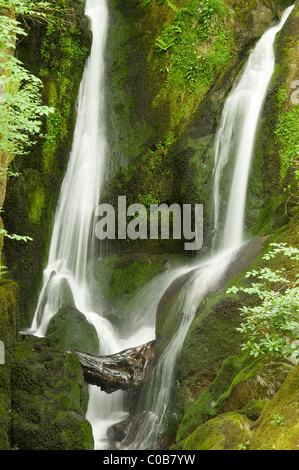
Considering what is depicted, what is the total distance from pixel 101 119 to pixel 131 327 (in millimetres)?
6990

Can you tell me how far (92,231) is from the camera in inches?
553

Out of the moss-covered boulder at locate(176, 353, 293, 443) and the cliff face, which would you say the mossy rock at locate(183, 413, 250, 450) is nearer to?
the moss-covered boulder at locate(176, 353, 293, 443)

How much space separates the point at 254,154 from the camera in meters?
12.4

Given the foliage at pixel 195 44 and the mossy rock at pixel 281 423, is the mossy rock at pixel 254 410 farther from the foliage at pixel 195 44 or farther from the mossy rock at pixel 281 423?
the foliage at pixel 195 44

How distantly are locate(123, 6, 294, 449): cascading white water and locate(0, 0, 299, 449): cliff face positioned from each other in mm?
262

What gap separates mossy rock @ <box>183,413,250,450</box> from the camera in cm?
488

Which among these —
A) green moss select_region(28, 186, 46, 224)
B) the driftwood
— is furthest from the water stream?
green moss select_region(28, 186, 46, 224)

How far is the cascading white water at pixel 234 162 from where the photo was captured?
925 centimetres

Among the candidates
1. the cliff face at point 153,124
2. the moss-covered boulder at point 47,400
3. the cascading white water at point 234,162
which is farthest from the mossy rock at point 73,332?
the cascading white water at point 234,162

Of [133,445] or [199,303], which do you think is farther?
[199,303]

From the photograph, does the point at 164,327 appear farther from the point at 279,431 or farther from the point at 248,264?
the point at 279,431

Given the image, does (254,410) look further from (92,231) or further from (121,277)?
(92,231)

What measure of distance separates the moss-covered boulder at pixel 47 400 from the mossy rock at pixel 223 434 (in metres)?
1.90
